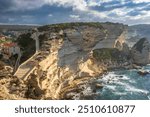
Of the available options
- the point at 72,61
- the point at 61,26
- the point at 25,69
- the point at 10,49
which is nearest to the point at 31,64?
the point at 25,69

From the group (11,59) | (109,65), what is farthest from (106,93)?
(109,65)

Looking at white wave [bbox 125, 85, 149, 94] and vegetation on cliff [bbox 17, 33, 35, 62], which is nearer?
vegetation on cliff [bbox 17, 33, 35, 62]

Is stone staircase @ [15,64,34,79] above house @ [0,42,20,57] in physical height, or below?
below

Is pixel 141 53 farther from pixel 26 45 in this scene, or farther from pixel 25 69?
pixel 25 69

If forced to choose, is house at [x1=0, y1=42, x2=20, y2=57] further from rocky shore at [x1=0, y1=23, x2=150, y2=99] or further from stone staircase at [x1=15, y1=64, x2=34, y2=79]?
stone staircase at [x1=15, y1=64, x2=34, y2=79]

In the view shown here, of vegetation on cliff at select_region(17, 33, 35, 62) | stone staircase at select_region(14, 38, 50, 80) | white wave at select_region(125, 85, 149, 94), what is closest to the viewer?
stone staircase at select_region(14, 38, 50, 80)

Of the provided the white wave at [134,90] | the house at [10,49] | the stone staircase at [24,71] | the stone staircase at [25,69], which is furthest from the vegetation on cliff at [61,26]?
the stone staircase at [24,71]

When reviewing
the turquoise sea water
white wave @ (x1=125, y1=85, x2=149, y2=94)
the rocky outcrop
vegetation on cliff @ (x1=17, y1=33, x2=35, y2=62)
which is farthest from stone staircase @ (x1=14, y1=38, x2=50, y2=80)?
the rocky outcrop
